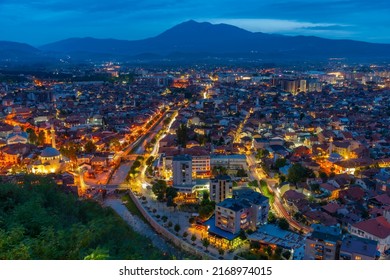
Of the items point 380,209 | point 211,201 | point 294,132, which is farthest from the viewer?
point 294,132

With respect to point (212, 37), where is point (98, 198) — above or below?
below

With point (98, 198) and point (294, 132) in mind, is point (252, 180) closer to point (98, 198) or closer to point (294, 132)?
point (98, 198)

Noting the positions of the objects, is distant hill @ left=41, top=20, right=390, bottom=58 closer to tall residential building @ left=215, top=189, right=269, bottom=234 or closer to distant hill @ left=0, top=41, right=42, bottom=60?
distant hill @ left=0, top=41, right=42, bottom=60

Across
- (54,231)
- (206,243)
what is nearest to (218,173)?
(206,243)

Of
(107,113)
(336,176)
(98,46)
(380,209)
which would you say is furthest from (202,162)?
(98,46)

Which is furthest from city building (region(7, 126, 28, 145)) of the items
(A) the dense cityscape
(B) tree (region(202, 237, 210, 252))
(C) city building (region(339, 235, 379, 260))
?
(C) city building (region(339, 235, 379, 260))

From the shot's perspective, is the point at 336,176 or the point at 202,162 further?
the point at 202,162
